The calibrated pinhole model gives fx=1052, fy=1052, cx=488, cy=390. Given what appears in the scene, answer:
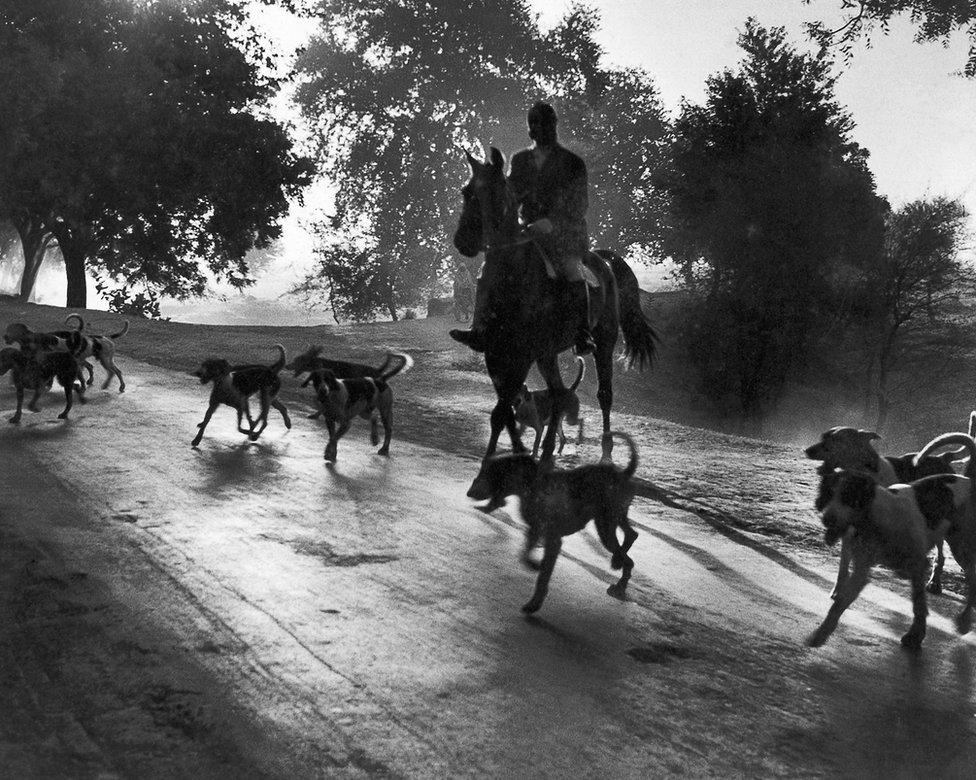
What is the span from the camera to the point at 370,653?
16.4 ft

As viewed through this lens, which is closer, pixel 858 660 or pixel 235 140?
pixel 858 660

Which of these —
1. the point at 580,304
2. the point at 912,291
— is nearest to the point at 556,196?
the point at 580,304

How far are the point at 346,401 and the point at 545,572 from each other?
5.32m

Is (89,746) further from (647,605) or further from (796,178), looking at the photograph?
(796,178)

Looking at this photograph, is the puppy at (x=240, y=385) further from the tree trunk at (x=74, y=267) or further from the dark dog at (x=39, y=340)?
the tree trunk at (x=74, y=267)

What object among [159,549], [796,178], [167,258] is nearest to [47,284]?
[167,258]

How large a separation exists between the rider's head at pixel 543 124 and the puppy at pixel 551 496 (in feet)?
12.5

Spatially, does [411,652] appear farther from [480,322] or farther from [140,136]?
[140,136]

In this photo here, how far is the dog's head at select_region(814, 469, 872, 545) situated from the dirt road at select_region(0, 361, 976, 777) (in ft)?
2.35

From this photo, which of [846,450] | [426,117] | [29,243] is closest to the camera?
[846,450]

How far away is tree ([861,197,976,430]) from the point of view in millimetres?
34062

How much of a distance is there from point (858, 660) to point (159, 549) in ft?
13.5

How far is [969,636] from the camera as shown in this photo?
6367 mm

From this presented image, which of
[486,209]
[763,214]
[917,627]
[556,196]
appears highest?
[763,214]
